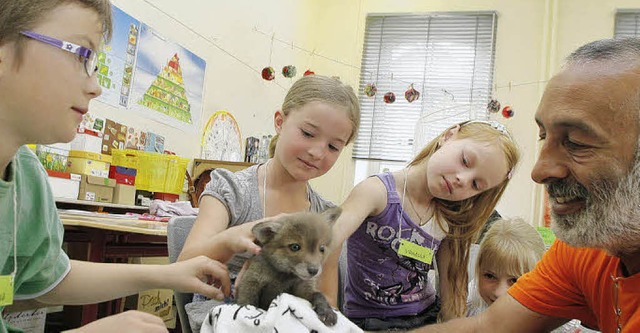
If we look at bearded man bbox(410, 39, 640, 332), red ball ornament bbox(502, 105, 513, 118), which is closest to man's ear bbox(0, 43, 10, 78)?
bearded man bbox(410, 39, 640, 332)

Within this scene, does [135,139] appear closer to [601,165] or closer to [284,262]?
[284,262]

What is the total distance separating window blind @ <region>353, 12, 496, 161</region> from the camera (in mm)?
7066

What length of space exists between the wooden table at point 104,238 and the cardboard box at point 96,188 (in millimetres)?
414

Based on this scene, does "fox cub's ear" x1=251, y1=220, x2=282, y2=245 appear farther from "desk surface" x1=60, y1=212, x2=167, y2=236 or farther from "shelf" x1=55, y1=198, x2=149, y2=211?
"shelf" x1=55, y1=198, x2=149, y2=211

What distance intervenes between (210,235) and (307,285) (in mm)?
424

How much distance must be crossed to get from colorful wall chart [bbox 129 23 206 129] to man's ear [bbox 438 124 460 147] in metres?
2.98

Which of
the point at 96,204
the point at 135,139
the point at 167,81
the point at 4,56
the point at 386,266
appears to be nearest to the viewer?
the point at 4,56

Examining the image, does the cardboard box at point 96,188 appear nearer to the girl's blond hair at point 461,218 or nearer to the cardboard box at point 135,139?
the cardboard box at point 135,139

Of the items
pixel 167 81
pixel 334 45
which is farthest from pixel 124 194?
pixel 334 45

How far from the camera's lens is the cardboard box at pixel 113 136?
4.10 metres

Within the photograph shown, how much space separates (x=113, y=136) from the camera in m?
4.18

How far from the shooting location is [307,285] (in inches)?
55.7

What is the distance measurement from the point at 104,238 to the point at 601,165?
2.79 meters

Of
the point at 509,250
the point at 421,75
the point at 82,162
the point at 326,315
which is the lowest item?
the point at 326,315
